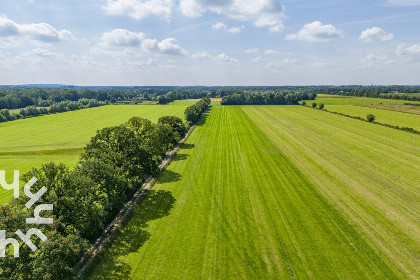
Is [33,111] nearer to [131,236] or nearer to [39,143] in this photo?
[39,143]

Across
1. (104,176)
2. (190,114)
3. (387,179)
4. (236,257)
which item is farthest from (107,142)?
(190,114)

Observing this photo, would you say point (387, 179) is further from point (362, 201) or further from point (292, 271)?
point (292, 271)

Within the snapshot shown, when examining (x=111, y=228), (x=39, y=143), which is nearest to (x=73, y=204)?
(x=111, y=228)

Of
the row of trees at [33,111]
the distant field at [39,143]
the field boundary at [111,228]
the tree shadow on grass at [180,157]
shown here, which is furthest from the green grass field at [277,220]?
the row of trees at [33,111]

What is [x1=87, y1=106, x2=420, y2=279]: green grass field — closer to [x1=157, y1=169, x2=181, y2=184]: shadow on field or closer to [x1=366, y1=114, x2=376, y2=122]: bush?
[x1=157, y1=169, x2=181, y2=184]: shadow on field

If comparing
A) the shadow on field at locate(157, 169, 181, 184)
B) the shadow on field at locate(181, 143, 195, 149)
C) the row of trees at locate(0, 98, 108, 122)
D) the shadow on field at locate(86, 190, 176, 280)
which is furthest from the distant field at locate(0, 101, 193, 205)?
the shadow on field at locate(181, 143, 195, 149)

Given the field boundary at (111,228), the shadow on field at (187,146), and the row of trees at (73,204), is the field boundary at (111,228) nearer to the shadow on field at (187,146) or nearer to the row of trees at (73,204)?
the row of trees at (73,204)
